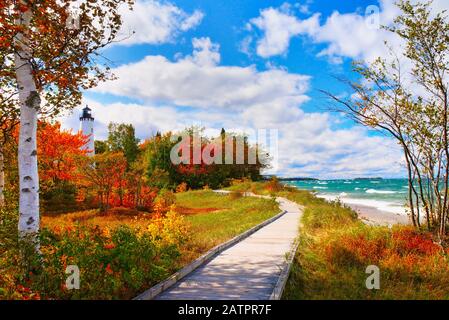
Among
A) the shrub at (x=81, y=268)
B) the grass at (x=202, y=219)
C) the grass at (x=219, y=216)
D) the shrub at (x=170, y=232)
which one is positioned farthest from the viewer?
the grass at (x=219, y=216)

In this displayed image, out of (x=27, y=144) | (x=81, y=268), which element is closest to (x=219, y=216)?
(x=27, y=144)

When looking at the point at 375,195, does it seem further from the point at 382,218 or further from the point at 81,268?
the point at 81,268

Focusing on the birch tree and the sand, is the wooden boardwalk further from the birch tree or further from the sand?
the sand

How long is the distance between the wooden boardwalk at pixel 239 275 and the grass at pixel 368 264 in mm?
507

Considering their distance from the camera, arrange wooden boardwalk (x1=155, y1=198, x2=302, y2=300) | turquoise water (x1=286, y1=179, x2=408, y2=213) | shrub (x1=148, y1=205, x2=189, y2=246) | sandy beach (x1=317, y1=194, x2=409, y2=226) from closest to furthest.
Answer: wooden boardwalk (x1=155, y1=198, x2=302, y2=300) → shrub (x1=148, y1=205, x2=189, y2=246) → sandy beach (x1=317, y1=194, x2=409, y2=226) → turquoise water (x1=286, y1=179, x2=408, y2=213)

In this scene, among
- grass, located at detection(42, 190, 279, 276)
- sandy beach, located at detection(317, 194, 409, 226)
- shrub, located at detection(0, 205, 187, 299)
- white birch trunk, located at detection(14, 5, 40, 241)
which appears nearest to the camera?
shrub, located at detection(0, 205, 187, 299)

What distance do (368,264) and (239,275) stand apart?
11.0 feet

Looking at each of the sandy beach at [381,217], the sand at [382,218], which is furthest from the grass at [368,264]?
the sand at [382,218]

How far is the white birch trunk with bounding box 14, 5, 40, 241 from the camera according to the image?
7.48 meters

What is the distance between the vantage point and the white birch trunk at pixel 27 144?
7.48m

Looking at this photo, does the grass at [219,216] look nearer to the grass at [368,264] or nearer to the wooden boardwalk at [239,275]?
the wooden boardwalk at [239,275]

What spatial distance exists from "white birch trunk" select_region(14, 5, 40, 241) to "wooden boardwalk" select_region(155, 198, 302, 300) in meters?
3.05

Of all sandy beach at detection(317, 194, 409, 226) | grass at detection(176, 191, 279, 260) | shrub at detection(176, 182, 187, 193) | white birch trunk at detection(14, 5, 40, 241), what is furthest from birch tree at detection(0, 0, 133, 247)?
shrub at detection(176, 182, 187, 193)
